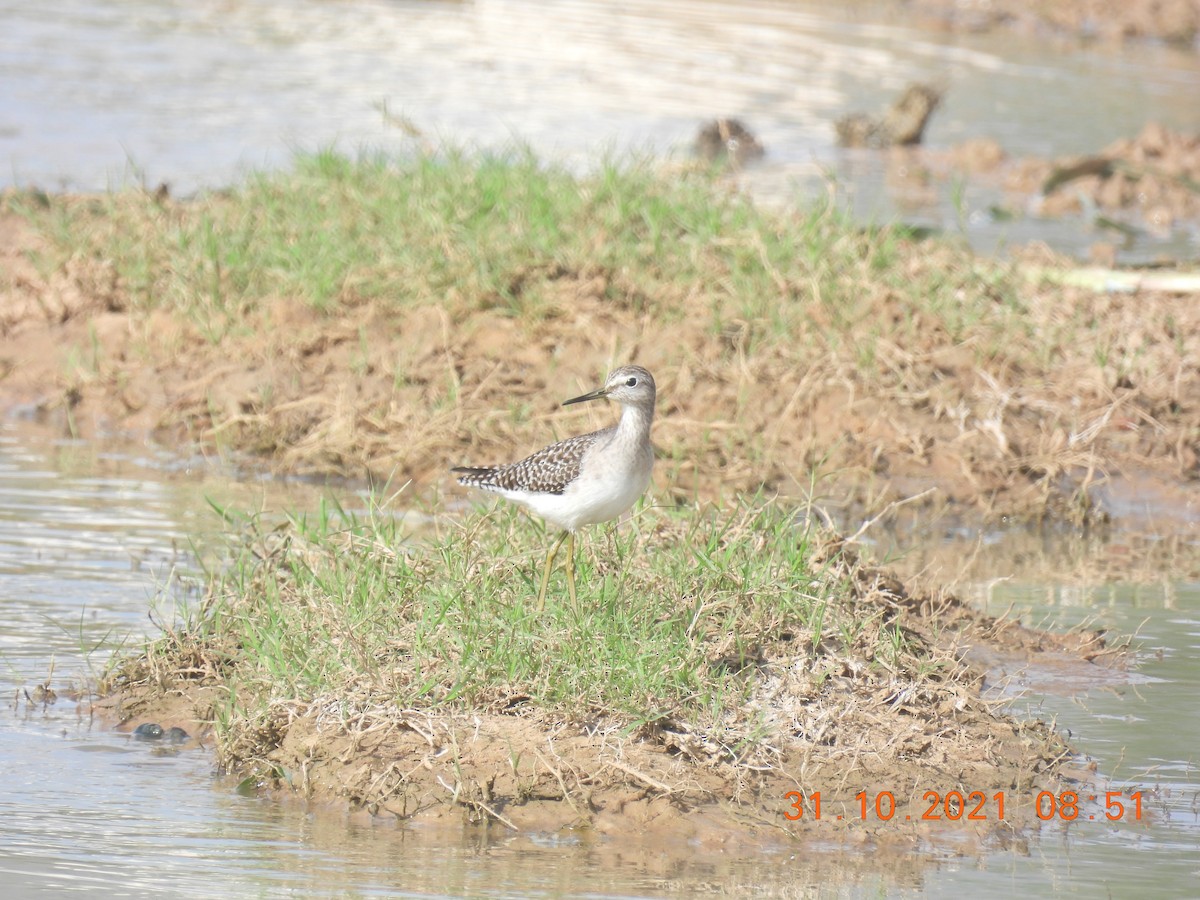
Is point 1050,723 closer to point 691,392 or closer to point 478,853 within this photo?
point 478,853

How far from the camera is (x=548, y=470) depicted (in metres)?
7.01

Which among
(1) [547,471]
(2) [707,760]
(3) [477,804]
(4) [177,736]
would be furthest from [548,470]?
(4) [177,736]

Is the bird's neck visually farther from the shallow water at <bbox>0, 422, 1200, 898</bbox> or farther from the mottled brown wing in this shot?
the shallow water at <bbox>0, 422, 1200, 898</bbox>

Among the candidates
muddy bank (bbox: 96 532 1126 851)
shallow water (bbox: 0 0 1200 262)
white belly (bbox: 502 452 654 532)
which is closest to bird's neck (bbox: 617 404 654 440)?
white belly (bbox: 502 452 654 532)

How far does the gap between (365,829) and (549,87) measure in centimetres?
1729

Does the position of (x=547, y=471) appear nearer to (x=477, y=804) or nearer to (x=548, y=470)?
(x=548, y=470)

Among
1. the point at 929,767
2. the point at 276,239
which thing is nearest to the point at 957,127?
the point at 276,239

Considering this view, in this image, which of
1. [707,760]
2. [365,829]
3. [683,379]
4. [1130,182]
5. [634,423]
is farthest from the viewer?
[1130,182]

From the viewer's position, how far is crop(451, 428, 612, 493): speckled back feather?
22.7 feet

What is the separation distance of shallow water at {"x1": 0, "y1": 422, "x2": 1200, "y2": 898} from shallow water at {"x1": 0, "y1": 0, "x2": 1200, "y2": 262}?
5783mm

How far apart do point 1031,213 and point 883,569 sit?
32.1ft

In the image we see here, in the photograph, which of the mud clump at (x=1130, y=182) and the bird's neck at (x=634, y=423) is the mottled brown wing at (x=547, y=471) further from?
the mud clump at (x=1130, y=182)

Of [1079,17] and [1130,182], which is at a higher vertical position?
[1079,17]
